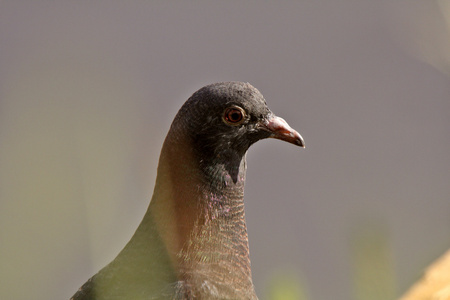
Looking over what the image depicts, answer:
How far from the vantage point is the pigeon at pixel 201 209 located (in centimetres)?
236

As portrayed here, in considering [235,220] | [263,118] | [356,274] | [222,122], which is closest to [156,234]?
[235,220]

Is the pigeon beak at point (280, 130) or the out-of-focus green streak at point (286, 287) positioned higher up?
the pigeon beak at point (280, 130)

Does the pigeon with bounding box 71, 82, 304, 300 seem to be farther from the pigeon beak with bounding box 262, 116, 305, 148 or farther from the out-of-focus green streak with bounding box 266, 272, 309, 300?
the out-of-focus green streak with bounding box 266, 272, 309, 300

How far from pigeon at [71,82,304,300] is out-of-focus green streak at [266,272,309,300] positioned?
200 cm

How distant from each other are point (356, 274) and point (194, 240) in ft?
8.93

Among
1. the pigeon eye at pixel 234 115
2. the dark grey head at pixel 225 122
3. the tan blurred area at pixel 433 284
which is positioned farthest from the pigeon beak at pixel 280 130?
the tan blurred area at pixel 433 284

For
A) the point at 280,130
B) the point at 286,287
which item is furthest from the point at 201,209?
the point at 286,287

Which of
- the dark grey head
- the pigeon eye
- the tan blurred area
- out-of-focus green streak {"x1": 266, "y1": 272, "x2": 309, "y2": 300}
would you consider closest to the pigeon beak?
the dark grey head

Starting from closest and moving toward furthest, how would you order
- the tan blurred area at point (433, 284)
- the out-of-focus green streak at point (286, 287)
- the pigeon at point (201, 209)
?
the pigeon at point (201, 209) < the tan blurred area at point (433, 284) < the out-of-focus green streak at point (286, 287)

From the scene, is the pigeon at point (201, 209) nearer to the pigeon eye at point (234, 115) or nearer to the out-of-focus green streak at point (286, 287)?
the pigeon eye at point (234, 115)

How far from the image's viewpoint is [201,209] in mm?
2516

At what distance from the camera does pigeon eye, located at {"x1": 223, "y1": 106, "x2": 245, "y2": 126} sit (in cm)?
256

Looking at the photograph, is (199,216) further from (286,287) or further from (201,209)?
(286,287)

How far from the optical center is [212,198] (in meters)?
2.55
